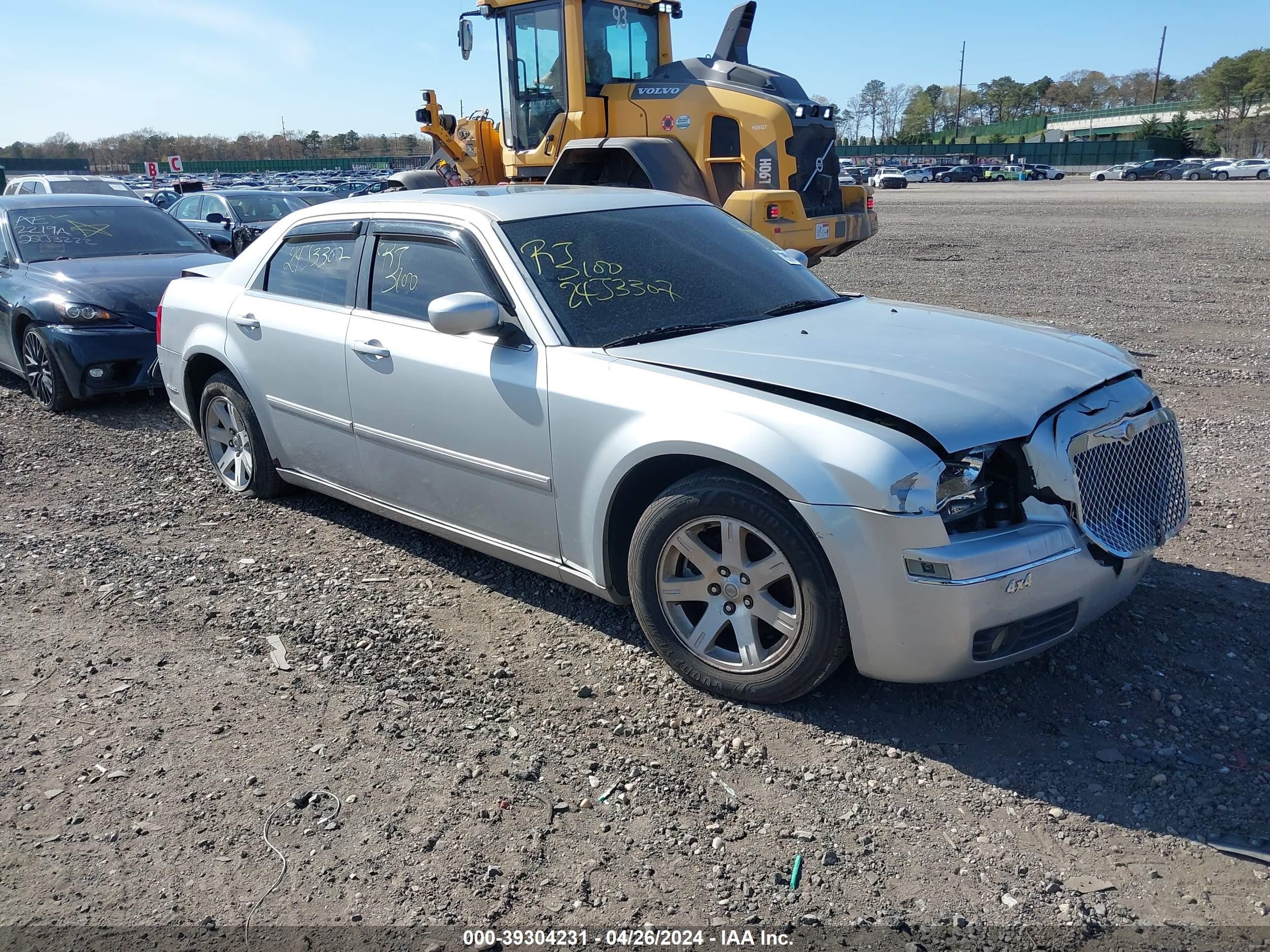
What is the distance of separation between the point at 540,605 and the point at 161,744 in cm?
158

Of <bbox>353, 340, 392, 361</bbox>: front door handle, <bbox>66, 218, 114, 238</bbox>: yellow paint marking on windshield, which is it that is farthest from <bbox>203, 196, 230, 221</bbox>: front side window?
<bbox>353, 340, 392, 361</bbox>: front door handle

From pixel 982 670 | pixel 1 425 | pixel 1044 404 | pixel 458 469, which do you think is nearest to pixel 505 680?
pixel 458 469

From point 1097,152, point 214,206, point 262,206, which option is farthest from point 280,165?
point 262,206

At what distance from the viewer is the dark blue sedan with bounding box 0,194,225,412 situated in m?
7.59

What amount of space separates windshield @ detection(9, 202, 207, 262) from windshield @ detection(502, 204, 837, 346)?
236 inches

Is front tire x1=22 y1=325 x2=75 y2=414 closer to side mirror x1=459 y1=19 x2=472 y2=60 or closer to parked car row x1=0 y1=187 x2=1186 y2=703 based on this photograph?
parked car row x1=0 y1=187 x2=1186 y2=703

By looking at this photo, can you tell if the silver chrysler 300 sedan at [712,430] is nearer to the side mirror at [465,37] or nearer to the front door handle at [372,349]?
the front door handle at [372,349]

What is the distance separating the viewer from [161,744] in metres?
3.37

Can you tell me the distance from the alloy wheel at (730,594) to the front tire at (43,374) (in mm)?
6253

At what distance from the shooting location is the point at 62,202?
29.6 feet

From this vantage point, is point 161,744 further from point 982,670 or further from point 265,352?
point 982,670

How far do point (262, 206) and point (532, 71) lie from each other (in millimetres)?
5650

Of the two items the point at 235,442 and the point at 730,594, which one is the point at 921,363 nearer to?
the point at 730,594

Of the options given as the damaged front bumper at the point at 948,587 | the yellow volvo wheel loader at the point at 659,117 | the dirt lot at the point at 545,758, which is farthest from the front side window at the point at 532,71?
the damaged front bumper at the point at 948,587
